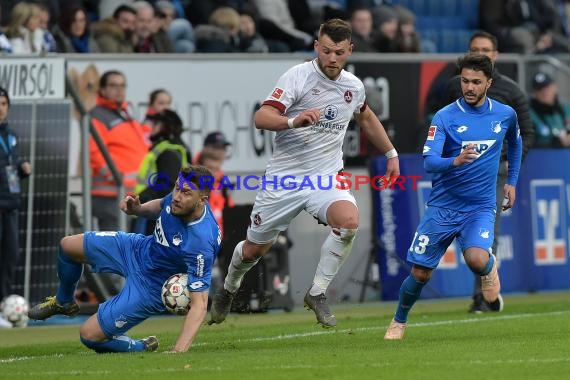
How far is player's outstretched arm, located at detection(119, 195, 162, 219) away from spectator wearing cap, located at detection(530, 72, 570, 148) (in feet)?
30.6

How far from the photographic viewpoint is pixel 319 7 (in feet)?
71.4

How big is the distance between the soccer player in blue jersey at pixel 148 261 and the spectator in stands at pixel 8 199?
3.79 meters

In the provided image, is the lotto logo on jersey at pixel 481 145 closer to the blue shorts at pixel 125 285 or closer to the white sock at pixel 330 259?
the white sock at pixel 330 259

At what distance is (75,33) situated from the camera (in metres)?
17.8

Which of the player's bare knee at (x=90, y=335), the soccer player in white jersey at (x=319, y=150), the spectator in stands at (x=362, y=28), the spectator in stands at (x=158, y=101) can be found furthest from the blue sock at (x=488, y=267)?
the spectator in stands at (x=362, y=28)

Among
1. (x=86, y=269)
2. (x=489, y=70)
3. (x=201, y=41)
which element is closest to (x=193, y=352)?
(x=489, y=70)

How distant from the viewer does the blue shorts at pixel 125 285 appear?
1104 cm

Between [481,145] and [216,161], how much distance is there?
5504 mm

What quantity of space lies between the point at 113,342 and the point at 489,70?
3.56 m

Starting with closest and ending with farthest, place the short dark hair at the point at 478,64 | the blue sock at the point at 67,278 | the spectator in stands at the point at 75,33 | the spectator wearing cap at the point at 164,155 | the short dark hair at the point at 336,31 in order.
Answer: the blue sock at the point at 67,278 < the short dark hair at the point at 478,64 < the short dark hair at the point at 336,31 < the spectator wearing cap at the point at 164,155 < the spectator in stands at the point at 75,33

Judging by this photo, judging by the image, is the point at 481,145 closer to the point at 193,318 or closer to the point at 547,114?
the point at 193,318

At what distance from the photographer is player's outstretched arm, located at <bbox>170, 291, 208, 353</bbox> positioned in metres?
10.6

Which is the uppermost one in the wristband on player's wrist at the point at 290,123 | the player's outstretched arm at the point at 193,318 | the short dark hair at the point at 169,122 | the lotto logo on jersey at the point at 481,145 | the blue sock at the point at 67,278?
the short dark hair at the point at 169,122

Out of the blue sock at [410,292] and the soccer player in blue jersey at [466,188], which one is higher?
the soccer player in blue jersey at [466,188]
